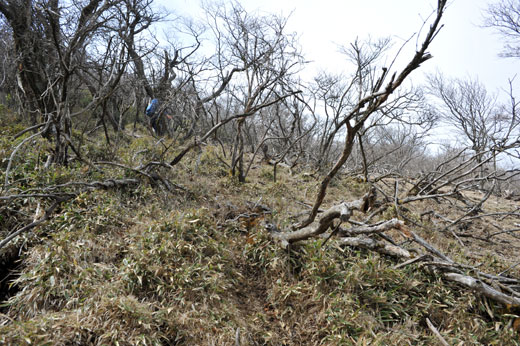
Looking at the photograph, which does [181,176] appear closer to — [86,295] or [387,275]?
[86,295]

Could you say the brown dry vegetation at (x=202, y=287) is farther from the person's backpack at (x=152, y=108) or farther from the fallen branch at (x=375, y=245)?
the person's backpack at (x=152, y=108)

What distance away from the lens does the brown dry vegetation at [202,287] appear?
81.1 inches

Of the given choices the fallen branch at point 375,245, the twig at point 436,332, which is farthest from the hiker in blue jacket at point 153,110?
the twig at point 436,332

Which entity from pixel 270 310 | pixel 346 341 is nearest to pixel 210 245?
pixel 270 310

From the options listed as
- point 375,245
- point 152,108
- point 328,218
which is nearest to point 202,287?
point 328,218

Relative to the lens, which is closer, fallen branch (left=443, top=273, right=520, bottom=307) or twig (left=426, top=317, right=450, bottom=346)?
twig (left=426, top=317, right=450, bottom=346)

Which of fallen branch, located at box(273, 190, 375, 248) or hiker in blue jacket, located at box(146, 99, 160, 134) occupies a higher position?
hiker in blue jacket, located at box(146, 99, 160, 134)

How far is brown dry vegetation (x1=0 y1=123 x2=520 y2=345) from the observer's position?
2.06m

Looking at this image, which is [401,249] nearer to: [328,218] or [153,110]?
[328,218]

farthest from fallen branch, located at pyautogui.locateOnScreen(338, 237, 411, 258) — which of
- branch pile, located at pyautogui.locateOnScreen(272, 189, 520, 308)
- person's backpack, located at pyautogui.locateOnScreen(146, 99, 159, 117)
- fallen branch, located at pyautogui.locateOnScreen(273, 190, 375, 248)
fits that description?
person's backpack, located at pyautogui.locateOnScreen(146, 99, 159, 117)

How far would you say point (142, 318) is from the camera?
79.6 inches

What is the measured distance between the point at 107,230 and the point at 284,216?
7.61 feet

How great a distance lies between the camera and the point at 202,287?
2.44m

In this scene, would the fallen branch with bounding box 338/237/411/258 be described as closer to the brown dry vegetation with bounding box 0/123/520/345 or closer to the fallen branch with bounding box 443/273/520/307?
the brown dry vegetation with bounding box 0/123/520/345
